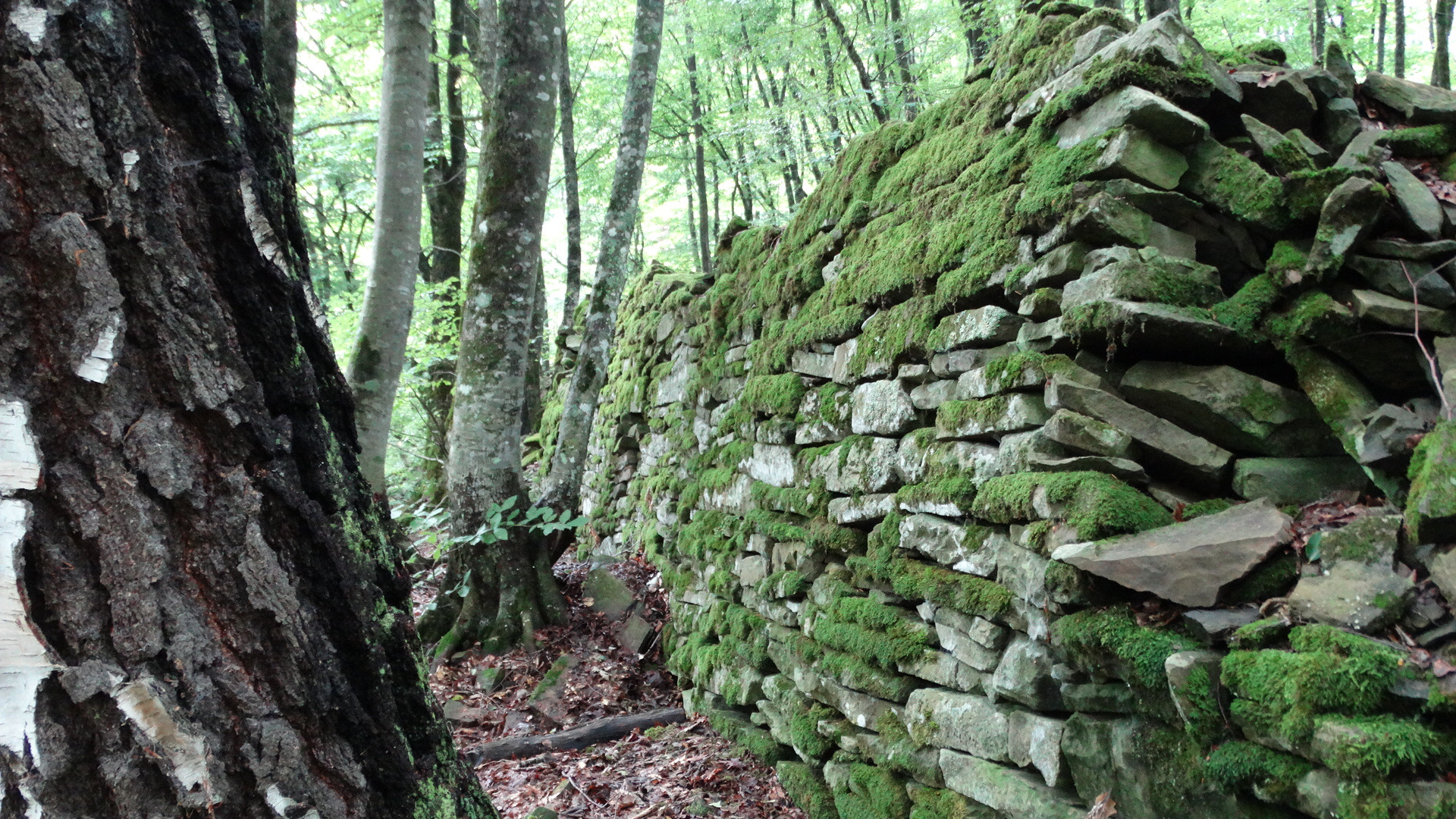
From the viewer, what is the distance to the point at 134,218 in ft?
4.22

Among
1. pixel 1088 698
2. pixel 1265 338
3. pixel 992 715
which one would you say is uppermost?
pixel 1265 338

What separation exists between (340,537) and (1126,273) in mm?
2348

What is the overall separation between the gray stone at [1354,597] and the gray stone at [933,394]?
56.1 inches

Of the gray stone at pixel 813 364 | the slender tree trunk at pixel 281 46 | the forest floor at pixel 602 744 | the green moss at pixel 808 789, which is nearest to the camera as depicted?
the green moss at pixel 808 789

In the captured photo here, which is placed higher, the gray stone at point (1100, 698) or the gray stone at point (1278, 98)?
the gray stone at point (1278, 98)

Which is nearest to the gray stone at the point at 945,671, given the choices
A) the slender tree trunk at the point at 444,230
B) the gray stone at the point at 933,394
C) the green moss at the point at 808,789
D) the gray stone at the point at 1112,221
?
the green moss at the point at 808,789

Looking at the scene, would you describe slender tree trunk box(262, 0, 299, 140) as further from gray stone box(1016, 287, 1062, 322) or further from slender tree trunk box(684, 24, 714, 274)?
slender tree trunk box(684, 24, 714, 274)

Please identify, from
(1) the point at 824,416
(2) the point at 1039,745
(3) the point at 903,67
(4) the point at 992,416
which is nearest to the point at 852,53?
(3) the point at 903,67

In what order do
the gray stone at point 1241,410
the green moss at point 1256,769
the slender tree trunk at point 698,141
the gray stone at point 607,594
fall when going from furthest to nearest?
the slender tree trunk at point 698,141 → the gray stone at point 607,594 → the gray stone at point 1241,410 → the green moss at point 1256,769

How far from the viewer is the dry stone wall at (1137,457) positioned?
198cm

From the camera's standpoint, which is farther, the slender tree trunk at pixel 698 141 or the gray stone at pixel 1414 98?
the slender tree trunk at pixel 698 141

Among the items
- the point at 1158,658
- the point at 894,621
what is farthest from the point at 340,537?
the point at 894,621

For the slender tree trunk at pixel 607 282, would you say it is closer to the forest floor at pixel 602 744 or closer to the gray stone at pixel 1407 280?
the forest floor at pixel 602 744

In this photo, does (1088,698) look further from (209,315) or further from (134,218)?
(134,218)
